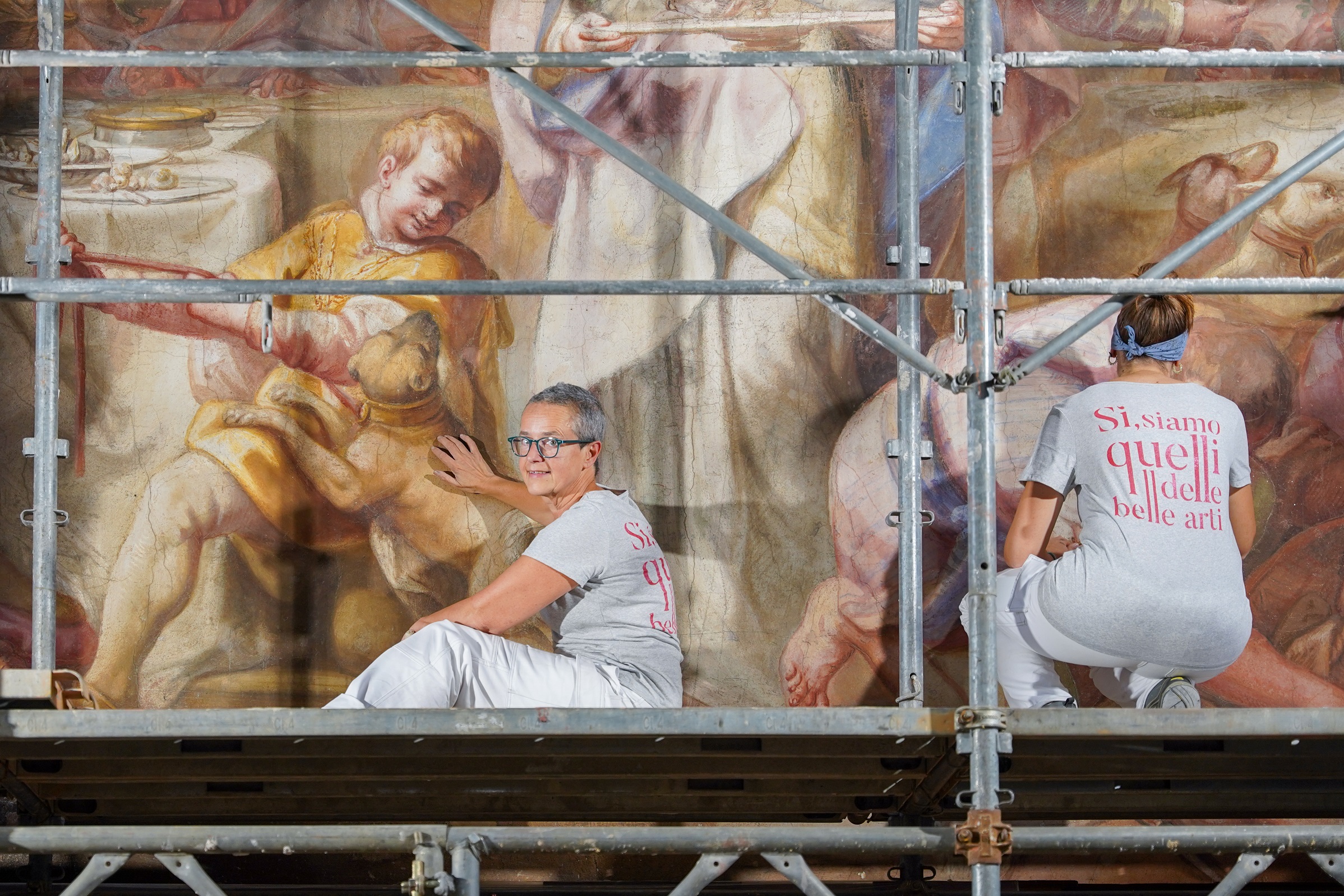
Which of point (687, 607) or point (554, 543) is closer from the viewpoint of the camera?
point (554, 543)

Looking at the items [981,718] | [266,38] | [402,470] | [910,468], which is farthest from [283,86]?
[981,718]

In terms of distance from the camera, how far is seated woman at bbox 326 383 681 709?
15.5 ft

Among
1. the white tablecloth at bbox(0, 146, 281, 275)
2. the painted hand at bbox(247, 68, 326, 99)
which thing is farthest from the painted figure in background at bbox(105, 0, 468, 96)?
the white tablecloth at bbox(0, 146, 281, 275)

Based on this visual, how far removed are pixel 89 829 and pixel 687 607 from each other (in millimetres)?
2462

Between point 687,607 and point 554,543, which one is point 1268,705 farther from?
point 554,543

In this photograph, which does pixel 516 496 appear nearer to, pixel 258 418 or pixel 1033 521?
pixel 258 418

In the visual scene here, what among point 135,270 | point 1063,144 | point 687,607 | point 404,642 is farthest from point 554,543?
point 1063,144

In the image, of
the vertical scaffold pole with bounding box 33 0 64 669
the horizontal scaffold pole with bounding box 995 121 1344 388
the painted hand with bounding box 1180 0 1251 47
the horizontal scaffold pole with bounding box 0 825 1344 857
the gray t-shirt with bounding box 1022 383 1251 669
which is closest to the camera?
the horizontal scaffold pole with bounding box 0 825 1344 857

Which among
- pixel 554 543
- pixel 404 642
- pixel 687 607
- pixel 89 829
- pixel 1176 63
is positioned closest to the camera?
pixel 89 829

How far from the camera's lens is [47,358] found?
4965 millimetres

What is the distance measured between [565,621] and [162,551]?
1.63m

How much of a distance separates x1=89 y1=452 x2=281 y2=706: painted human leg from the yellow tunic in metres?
0.07

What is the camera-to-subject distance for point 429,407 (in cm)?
604

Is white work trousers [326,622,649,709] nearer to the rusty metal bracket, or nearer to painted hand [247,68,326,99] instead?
the rusty metal bracket
